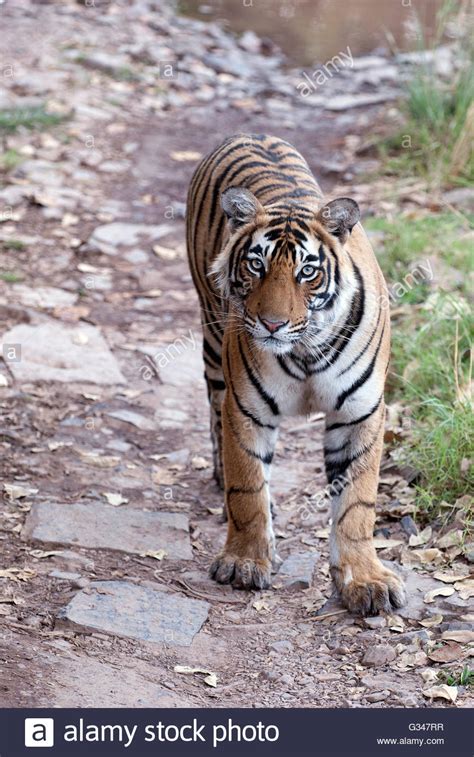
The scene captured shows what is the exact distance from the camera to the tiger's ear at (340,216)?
405 cm

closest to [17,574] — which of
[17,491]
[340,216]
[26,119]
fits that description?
[17,491]

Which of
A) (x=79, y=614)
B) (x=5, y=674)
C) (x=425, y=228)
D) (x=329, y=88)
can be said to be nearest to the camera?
(x=5, y=674)

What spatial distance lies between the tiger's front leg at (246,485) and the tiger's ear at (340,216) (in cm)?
65

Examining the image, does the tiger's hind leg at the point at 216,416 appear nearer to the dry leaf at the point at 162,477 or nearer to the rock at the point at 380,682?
the dry leaf at the point at 162,477

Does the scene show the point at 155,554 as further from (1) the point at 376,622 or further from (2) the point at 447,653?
(2) the point at 447,653

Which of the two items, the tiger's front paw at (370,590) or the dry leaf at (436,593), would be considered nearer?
the tiger's front paw at (370,590)

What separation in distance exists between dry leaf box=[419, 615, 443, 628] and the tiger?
0.13 meters

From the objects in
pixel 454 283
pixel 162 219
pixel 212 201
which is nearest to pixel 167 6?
pixel 162 219

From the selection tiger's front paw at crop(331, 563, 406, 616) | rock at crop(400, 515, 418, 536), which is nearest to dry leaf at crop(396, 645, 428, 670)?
tiger's front paw at crop(331, 563, 406, 616)

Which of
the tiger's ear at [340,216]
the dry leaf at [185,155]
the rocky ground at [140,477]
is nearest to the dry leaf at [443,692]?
the rocky ground at [140,477]

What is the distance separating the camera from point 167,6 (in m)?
14.9

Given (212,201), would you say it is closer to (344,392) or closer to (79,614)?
(344,392)

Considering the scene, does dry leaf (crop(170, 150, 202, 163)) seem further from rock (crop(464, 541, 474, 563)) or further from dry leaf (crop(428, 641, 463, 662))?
dry leaf (crop(428, 641, 463, 662))
